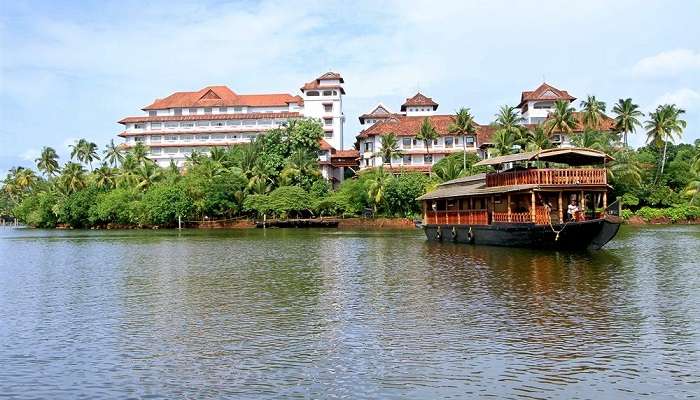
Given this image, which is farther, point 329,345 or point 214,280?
point 214,280

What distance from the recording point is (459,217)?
136ft

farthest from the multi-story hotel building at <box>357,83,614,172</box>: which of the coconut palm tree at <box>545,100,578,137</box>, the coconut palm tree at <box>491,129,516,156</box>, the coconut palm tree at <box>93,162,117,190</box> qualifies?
the coconut palm tree at <box>93,162,117,190</box>

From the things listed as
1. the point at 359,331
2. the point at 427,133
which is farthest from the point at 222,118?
the point at 359,331

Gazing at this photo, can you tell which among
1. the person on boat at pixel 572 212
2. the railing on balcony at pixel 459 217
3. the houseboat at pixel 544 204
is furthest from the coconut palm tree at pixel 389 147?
the person on boat at pixel 572 212

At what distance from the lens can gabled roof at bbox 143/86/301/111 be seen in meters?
103

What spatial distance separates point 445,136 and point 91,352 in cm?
7466

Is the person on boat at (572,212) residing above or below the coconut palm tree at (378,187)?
below

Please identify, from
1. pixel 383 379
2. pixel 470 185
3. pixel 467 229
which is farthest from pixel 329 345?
pixel 470 185

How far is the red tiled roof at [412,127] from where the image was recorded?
279ft

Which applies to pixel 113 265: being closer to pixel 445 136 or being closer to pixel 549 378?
pixel 549 378

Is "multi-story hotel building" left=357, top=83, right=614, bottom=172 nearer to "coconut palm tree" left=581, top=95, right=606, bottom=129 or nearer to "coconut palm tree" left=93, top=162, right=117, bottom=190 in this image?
"coconut palm tree" left=581, top=95, right=606, bottom=129

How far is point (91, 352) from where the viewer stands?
42.4ft

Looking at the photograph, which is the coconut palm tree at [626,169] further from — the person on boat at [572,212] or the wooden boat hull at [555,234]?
the person on boat at [572,212]

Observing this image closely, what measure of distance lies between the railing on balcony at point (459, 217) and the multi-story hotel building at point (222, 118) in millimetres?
52736
